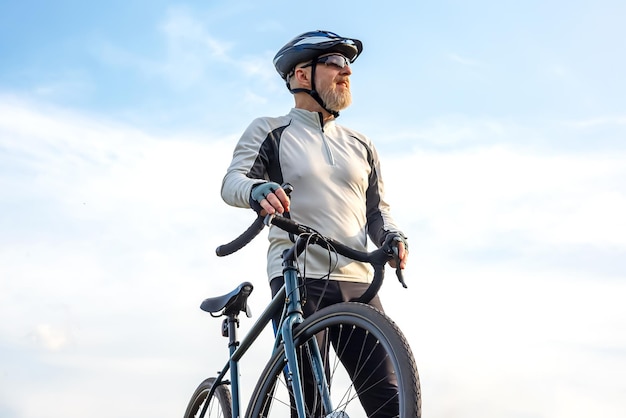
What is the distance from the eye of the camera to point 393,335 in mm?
3131

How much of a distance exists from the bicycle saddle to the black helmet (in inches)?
47.3

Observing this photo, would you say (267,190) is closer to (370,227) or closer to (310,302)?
(310,302)

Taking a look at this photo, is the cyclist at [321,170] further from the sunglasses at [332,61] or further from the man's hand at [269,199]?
the man's hand at [269,199]

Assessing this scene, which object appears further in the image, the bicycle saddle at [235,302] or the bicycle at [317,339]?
the bicycle saddle at [235,302]

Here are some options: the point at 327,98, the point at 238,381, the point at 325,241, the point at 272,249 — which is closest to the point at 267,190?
the point at 325,241

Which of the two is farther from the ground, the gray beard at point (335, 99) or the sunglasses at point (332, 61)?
the sunglasses at point (332, 61)

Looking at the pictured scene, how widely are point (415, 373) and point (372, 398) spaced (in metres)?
0.80

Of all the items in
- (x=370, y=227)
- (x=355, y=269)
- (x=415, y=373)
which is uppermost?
Result: (x=370, y=227)

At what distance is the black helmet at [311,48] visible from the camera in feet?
14.4

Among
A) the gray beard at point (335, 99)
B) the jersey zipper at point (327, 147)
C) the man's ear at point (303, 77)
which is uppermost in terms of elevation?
the man's ear at point (303, 77)

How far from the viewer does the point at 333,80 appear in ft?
14.5

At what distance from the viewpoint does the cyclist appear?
4.09 metres

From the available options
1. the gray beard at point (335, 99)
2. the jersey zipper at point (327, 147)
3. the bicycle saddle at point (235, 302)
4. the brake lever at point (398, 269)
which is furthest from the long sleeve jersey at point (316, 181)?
the bicycle saddle at point (235, 302)

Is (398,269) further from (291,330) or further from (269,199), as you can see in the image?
(269,199)
